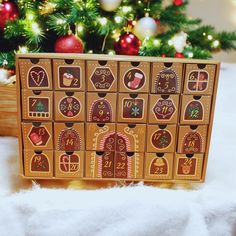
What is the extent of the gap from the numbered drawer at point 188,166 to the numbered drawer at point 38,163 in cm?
19

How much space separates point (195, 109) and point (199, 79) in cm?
4

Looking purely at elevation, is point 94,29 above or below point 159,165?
above

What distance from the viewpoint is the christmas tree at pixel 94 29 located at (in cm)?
79

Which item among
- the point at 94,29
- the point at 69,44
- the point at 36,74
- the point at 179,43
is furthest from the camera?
the point at 179,43

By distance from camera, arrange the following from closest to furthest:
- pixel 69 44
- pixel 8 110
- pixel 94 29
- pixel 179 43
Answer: pixel 8 110, pixel 69 44, pixel 94 29, pixel 179 43

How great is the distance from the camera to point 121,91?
499mm

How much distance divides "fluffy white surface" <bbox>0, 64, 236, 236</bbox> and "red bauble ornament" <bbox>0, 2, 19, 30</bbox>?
417mm

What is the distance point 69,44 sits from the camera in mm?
793

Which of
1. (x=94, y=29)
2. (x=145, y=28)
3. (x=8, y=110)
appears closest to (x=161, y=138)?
(x=8, y=110)

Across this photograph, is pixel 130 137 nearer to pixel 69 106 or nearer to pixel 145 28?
pixel 69 106

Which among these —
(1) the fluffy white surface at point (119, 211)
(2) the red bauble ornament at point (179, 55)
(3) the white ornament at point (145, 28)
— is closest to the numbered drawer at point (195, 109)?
(1) the fluffy white surface at point (119, 211)

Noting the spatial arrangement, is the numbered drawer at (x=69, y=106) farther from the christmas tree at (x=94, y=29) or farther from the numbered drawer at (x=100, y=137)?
the christmas tree at (x=94, y=29)

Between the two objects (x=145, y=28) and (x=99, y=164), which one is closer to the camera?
(x=99, y=164)

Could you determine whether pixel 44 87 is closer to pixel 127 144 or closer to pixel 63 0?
pixel 127 144
